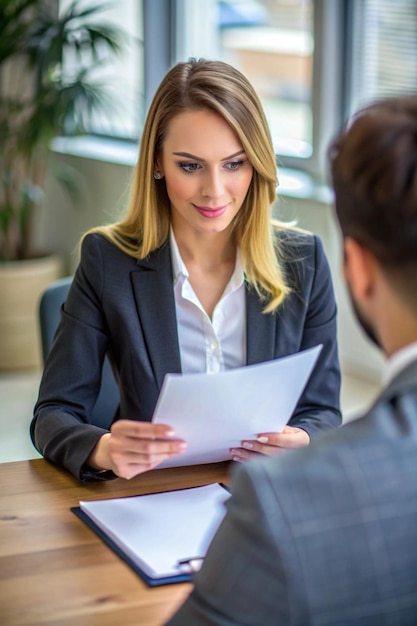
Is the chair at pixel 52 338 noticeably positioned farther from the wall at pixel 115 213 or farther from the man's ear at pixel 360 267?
the wall at pixel 115 213

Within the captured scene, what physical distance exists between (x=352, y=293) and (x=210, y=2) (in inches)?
182

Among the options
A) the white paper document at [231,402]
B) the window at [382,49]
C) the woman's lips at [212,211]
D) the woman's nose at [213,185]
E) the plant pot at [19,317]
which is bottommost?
the plant pot at [19,317]

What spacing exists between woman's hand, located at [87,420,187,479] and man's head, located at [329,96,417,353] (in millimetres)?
503

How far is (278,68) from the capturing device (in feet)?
16.0

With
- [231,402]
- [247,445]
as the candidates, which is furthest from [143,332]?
[231,402]

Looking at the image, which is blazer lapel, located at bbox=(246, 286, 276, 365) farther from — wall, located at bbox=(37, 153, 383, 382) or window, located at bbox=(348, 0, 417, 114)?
window, located at bbox=(348, 0, 417, 114)

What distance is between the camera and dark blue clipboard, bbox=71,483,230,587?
1.30 m

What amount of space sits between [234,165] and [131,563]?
94 centimetres

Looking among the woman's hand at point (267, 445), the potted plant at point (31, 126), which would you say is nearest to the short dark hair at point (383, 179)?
the woman's hand at point (267, 445)

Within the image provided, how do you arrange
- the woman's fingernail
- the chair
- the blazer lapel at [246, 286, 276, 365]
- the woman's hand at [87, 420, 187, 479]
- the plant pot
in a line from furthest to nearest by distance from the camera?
the plant pot → the chair → the blazer lapel at [246, 286, 276, 365] → the woman's fingernail → the woman's hand at [87, 420, 187, 479]

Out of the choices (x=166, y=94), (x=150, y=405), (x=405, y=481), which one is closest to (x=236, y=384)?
(x=405, y=481)

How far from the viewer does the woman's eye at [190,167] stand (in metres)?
2.02

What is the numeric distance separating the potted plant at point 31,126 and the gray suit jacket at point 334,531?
4.05m

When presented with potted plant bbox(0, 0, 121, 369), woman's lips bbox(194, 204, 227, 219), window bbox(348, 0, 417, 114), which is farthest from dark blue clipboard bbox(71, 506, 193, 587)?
potted plant bbox(0, 0, 121, 369)
